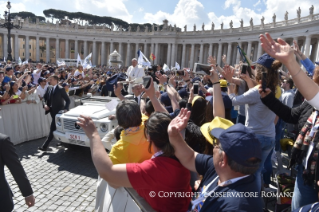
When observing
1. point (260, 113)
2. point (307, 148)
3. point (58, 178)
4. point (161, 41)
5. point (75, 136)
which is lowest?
point (58, 178)

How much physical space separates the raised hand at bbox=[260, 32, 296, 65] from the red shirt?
1.42m

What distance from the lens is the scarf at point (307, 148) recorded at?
2385mm

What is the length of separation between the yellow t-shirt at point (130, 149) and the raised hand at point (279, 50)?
1.87 m

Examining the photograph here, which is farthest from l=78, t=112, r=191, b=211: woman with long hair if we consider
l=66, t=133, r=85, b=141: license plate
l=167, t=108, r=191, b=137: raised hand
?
l=66, t=133, r=85, b=141: license plate

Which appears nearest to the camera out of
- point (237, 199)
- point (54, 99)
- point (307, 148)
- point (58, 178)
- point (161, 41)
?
point (237, 199)

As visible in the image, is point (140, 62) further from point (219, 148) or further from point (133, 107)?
point (219, 148)

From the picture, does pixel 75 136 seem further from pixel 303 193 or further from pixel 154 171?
pixel 303 193

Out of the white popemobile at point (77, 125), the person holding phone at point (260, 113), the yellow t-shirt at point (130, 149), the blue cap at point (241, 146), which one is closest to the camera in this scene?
the blue cap at point (241, 146)

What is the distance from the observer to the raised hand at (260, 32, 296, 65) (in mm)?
2154

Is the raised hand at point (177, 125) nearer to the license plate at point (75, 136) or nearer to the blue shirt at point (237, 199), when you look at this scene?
the blue shirt at point (237, 199)

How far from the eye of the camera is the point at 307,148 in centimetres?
249

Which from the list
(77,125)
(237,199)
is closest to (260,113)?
(237,199)

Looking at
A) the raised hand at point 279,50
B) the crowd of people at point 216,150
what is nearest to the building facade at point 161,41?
the crowd of people at point 216,150

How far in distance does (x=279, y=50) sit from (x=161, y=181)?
1689 millimetres
